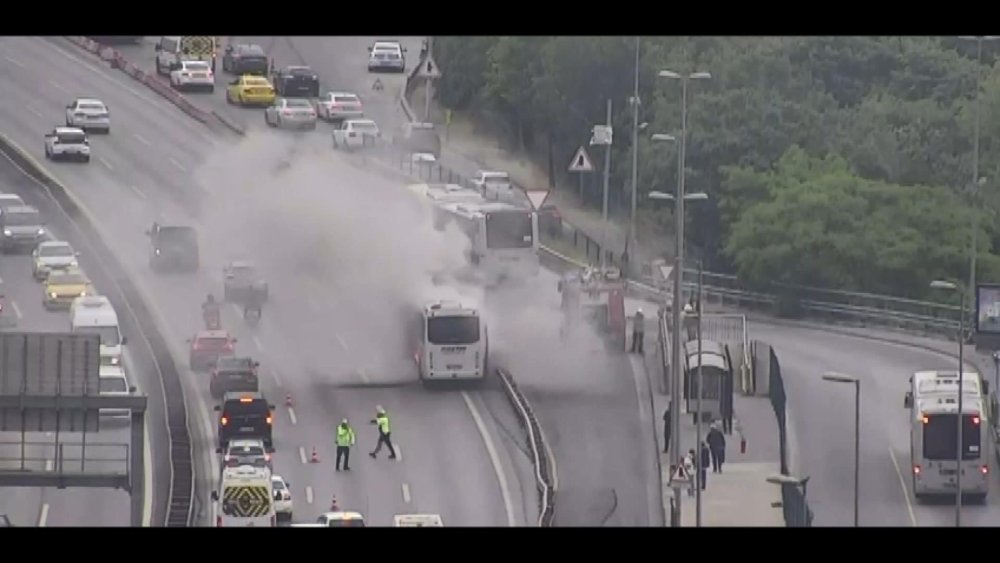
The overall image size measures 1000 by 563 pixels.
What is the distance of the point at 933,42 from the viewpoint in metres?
70.0

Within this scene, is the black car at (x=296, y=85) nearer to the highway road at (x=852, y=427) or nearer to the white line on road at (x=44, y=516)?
the highway road at (x=852, y=427)

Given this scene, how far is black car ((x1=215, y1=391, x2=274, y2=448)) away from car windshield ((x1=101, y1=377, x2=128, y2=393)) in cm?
157

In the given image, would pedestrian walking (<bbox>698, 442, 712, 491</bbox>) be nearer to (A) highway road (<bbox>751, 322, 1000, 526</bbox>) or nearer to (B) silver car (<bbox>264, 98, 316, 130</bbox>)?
(A) highway road (<bbox>751, 322, 1000, 526</bbox>)

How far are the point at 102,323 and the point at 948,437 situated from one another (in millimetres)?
15642

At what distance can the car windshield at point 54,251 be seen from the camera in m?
52.8

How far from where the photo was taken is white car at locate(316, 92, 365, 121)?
6625 cm

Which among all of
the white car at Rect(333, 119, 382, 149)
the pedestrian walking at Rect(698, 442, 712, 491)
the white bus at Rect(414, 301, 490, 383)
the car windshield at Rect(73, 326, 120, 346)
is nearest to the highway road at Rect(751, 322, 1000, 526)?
the pedestrian walking at Rect(698, 442, 712, 491)

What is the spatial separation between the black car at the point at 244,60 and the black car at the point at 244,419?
99.7ft

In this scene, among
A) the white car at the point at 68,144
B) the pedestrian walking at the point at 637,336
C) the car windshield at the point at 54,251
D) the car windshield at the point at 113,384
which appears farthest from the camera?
the white car at the point at 68,144

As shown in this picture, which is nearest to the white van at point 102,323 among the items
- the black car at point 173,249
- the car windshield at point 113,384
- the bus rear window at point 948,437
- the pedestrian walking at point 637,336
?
the car windshield at point 113,384

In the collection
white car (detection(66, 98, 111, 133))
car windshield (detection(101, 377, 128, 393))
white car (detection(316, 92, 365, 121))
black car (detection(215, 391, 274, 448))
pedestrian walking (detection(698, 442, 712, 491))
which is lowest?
pedestrian walking (detection(698, 442, 712, 491))

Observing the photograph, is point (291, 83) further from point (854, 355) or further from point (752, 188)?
point (854, 355)

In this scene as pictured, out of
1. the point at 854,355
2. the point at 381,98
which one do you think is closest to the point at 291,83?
the point at 381,98

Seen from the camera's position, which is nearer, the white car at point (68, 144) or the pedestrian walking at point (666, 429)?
the pedestrian walking at point (666, 429)
